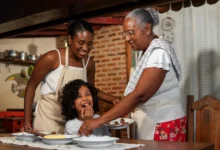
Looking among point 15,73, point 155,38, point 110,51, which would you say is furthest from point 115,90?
point 155,38

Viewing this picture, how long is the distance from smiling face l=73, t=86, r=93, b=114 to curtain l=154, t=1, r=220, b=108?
192 centimetres

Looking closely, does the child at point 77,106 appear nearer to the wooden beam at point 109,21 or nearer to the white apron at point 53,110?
the white apron at point 53,110

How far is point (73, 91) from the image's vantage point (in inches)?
88.0

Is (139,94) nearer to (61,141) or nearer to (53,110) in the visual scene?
(61,141)

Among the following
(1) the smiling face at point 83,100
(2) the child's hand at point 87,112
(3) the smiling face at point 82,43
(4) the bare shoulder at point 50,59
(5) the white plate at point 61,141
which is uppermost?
(3) the smiling face at point 82,43

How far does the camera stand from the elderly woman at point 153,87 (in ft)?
6.04

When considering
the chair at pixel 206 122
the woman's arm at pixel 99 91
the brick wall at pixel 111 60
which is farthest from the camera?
the brick wall at pixel 111 60

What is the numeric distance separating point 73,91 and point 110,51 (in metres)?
4.04

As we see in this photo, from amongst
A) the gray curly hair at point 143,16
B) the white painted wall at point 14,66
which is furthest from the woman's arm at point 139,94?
the white painted wall at point 14,66

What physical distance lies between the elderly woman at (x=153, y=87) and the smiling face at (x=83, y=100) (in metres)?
0.30

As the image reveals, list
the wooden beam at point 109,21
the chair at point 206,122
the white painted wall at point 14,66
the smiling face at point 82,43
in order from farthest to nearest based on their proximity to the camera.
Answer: the white painted wall at point 14,66 < the wooden beam at point 109,21 < the smiling face at point 82,43 < the chair at point 206,122

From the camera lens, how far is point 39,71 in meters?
2.39

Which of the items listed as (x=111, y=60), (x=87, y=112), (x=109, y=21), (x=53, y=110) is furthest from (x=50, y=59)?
(x=111, y=60)

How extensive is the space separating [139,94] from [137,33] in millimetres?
367
